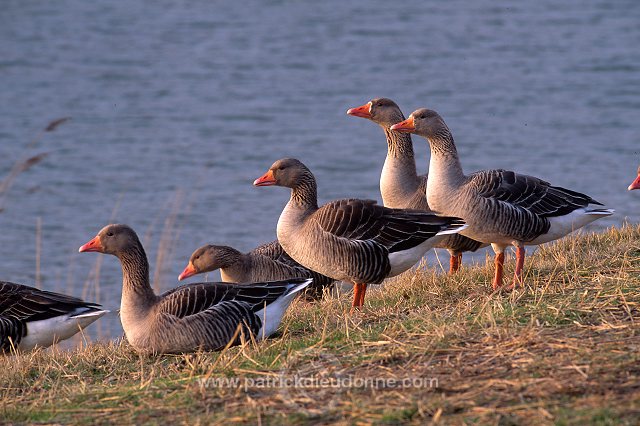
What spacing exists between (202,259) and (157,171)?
431 inches

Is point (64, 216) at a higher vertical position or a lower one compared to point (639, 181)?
lower

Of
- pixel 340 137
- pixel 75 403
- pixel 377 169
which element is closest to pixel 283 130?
pixel 340 137

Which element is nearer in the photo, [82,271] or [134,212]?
[82,271]

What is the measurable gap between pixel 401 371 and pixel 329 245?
3251 millimetres

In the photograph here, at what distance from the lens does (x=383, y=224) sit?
30.8 ft

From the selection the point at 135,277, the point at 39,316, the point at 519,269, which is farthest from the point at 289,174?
the point at 39,316

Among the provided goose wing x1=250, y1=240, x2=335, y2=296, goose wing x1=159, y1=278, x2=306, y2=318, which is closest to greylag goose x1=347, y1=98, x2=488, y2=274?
goose wing x1=250, y1=240, x2=335, y2=296

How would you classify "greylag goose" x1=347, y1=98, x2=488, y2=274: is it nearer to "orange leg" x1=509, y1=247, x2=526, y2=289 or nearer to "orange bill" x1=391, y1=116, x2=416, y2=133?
"orange bill" x1=391, y1=116, x2=416, y2=133

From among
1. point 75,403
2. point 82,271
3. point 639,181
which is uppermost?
point 639,181

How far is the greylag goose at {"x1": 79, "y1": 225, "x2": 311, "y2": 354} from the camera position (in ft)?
26.6

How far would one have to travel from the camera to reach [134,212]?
60.5ft

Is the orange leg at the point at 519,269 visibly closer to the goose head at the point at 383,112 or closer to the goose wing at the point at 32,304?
the goose head at the point at 383,112

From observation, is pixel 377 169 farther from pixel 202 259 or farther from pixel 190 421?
pixel 190 421

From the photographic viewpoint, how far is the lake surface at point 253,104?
18.3m
